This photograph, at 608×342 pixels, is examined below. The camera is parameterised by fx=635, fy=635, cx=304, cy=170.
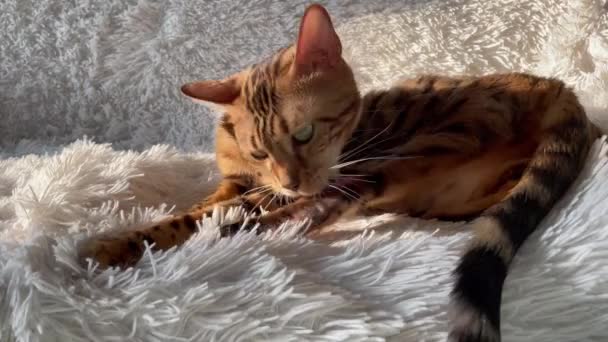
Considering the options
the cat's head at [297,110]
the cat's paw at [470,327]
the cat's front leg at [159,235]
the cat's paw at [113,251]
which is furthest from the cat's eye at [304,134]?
the cat's paw at [470,327]

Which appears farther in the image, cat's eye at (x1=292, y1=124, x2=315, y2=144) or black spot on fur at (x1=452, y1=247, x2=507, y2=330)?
cat's eye at (x1=292, y1=124, x2=315, y2=144)

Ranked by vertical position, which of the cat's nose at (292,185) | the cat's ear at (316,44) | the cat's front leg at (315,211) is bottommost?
the cat's front leg at (315,211)

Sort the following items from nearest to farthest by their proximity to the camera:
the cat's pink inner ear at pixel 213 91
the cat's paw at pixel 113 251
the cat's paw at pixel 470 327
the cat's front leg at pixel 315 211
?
the cat's paw at pixel 470 327, the cat's paw at pixel 113 251, the cat's front leg at pixel 315 211, the cat's pink inner ear at pixel 213 91

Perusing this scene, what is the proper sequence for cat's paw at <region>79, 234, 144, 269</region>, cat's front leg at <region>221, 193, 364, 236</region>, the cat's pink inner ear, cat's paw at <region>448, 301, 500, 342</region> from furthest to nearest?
the cat's pink inner ear < cat's front leg at <region>221, 193, 364, 236</region> < cat's paw at <region>79, 234, 144, 269</region> < cat's paw at <region>448, 301, 500, 342</region>

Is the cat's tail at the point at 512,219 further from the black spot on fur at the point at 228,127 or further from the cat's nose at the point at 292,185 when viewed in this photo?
the black spot on fur at the point at 228,127

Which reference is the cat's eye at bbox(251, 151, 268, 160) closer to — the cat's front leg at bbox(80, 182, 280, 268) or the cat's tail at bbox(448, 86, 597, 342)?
the cat's front leg at bbox(80, 182, 280, 268)

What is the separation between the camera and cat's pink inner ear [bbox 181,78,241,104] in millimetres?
923

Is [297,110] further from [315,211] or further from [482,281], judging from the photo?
[482,281]

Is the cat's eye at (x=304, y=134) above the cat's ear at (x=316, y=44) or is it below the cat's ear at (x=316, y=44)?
below

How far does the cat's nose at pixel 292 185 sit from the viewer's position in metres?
0.85

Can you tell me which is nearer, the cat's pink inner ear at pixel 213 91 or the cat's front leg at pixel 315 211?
the cat's front leg at pixel 315 211

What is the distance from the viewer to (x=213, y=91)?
932mm

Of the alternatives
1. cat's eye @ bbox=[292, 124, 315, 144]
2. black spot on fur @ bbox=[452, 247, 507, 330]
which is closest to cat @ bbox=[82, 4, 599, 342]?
cat's eye @ bbox=[292, 124, 315, 144]

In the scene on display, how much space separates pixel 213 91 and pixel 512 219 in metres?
0.47
